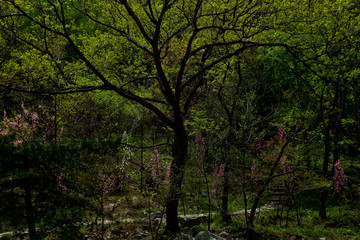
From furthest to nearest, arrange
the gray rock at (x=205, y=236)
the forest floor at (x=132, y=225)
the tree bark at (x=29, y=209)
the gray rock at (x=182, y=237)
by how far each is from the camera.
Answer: the forest floor at (x=132, y=225), the gray rock at (x=182, y=237), the gray rock at (x=205, y=236), the tree bark at (x=29, y=209)

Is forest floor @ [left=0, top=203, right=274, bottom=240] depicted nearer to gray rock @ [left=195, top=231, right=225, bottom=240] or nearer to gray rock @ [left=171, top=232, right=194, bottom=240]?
gray rock @ [left=171, top=232, right=194, bottom=240]

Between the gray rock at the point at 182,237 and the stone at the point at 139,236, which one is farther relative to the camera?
the stone at the point at 139,236

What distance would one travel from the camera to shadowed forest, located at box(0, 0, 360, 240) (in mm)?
3367

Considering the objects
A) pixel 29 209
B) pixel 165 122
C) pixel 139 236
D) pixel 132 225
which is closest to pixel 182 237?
pixel 139 236

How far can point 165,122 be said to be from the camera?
22.0ft

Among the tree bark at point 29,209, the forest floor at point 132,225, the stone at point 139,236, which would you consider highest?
the tree bark at point 29,209

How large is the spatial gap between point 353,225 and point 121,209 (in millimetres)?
8704

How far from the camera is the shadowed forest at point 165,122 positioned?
133 inches

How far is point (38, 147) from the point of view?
3.11 meters

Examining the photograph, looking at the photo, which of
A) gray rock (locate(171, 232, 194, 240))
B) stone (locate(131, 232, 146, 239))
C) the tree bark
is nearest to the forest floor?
stone (locate(131, 232, 146, 239))

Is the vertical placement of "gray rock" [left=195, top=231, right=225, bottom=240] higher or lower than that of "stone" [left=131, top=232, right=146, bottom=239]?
higher

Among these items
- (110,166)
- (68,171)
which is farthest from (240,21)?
(68,171)

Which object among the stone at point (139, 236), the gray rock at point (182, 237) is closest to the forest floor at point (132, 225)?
the stone at point (139, 236)

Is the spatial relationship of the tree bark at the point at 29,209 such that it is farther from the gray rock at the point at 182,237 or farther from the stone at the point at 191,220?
the stone at the point at 191,220
